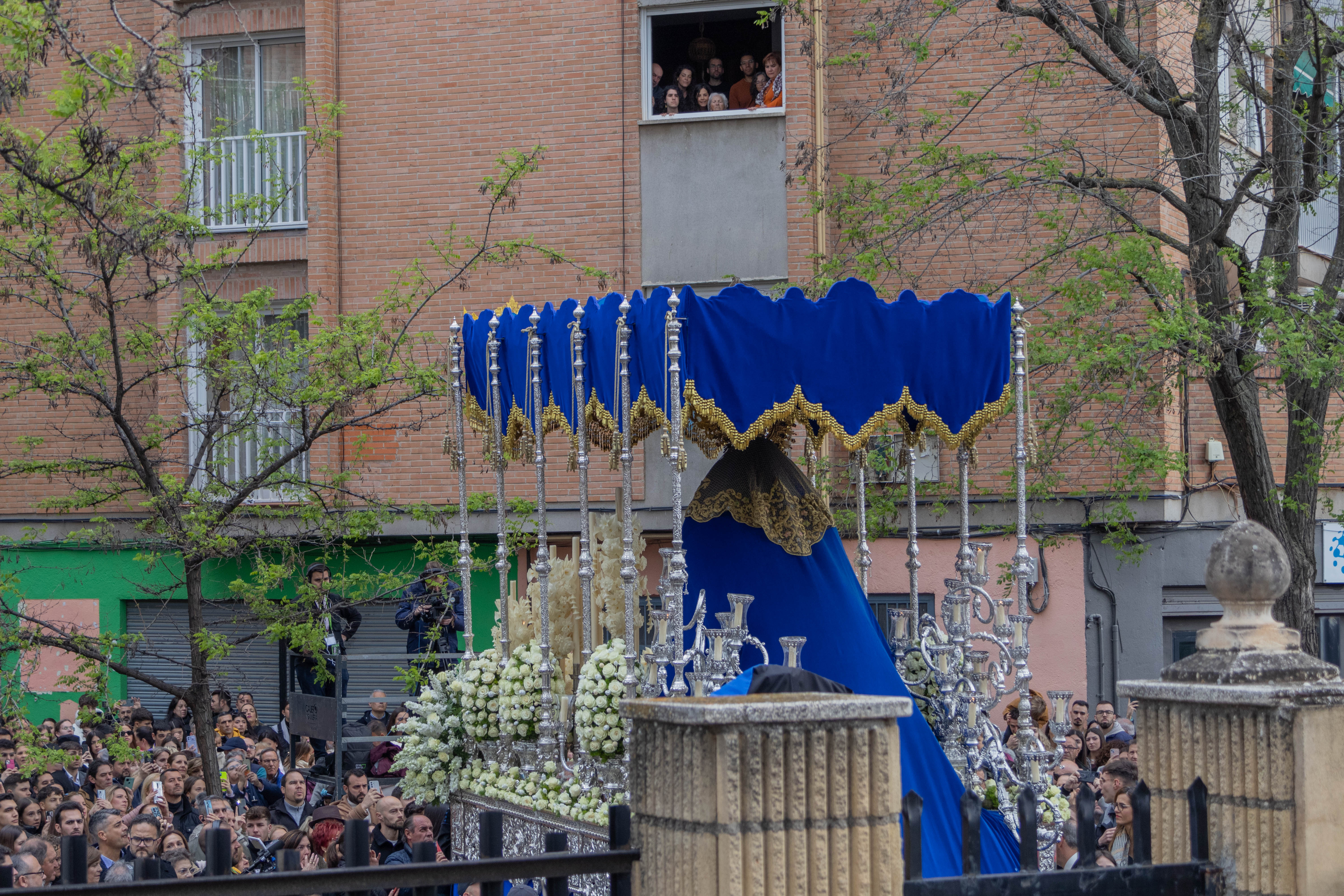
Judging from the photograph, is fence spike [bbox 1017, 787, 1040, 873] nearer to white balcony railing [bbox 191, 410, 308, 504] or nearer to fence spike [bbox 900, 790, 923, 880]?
fence spike [bbox 900, 790, 923, 880]

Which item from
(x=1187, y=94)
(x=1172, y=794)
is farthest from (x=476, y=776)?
(x=1187, y=94)

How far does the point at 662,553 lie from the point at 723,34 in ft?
39.7

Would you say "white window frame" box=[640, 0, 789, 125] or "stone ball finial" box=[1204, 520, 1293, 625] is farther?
"white window frame" box=[640, 0, 789, 125]

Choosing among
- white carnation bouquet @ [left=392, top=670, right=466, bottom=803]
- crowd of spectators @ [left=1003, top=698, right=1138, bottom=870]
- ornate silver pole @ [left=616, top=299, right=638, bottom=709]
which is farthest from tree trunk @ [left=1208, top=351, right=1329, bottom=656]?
white carnation bouquet @ [left=392, top=670, right=466, bottom=803]

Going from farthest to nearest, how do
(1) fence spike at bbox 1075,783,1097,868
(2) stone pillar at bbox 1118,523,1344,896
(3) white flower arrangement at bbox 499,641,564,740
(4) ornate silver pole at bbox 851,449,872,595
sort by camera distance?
(4) ornate silver pole at bbox 851,449,872,595 < (3) white flower arrangement at bbox 499,641,564,740 < (2) stone pillar at bbox 1118,523,1344,896 < (1) fence spike at bbox 1075,783,1097,868

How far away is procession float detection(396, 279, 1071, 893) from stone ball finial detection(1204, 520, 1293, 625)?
10.1ft


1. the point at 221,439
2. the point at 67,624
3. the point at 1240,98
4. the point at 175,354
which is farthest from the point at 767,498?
the point at 67,624

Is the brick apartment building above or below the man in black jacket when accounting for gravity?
above

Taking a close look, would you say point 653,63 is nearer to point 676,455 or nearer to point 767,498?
point 767,498

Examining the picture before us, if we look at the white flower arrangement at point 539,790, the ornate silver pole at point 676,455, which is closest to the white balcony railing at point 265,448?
the white flower arrangement at point 539,790

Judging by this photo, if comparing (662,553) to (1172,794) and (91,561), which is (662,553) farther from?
(91,561)

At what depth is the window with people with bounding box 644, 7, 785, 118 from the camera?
60.2 feet

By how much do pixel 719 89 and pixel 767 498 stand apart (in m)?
11.0

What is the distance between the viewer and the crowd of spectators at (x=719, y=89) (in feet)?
60.0
